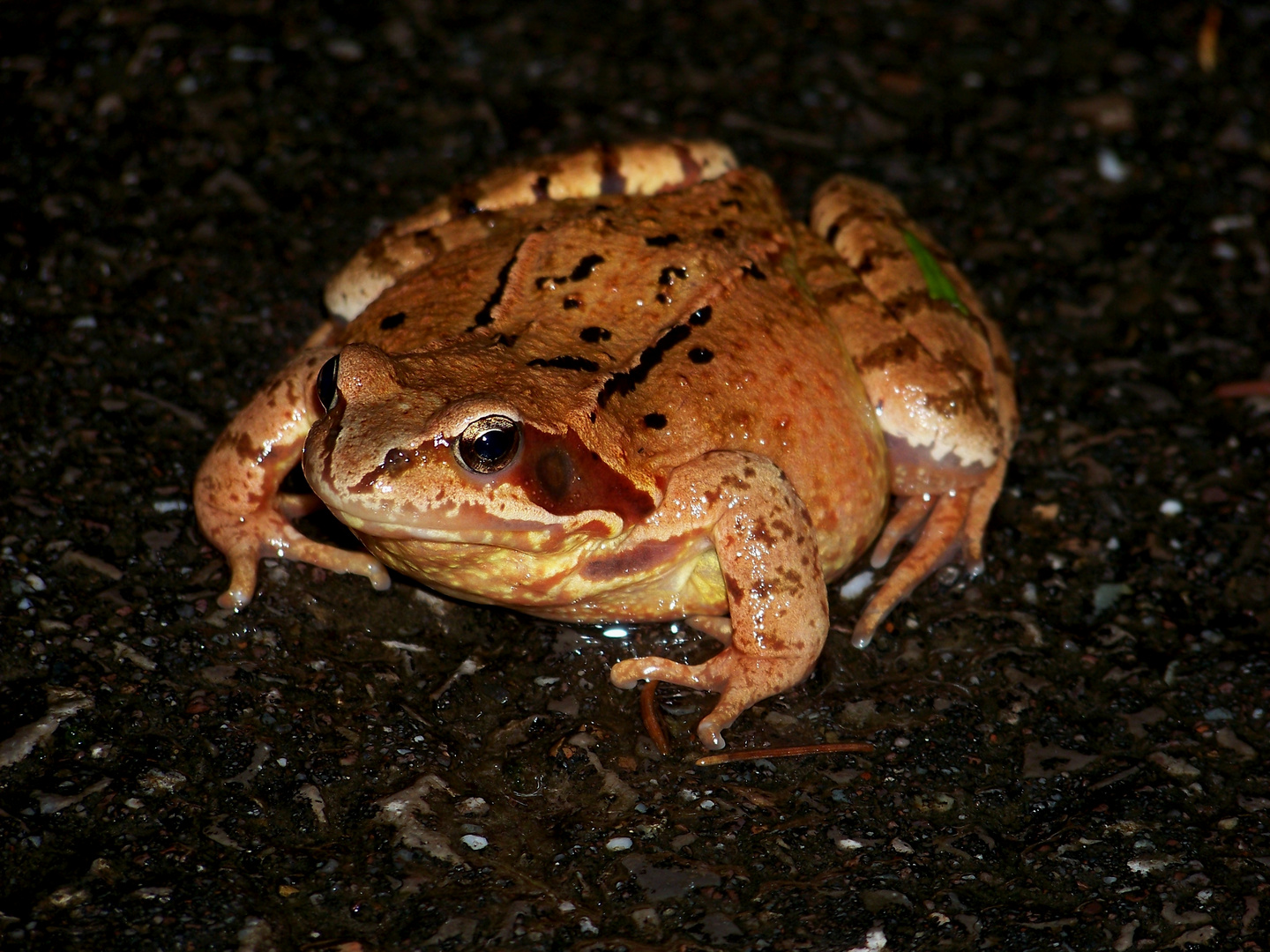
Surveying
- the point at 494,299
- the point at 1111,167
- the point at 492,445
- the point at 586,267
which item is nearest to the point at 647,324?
the point at 586,267

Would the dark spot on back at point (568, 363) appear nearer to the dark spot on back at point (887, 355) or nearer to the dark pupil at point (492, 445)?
the dark pupil at point (492, 445)

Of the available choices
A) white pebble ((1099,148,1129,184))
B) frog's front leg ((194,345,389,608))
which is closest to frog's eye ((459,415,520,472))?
frog's front leg ((194,345,389,608))

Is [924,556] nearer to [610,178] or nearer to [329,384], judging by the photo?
[610,178]

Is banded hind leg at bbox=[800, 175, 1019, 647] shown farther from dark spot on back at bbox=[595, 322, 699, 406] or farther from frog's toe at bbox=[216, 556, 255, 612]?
frog's toe at bbox=[216, 556, 255, 612]

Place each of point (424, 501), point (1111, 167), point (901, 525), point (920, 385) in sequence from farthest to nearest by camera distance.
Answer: point (1111, 167) < point (901, 525) < point (920, 385) < point (424, 501)

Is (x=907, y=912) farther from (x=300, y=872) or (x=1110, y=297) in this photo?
(x=1110, y=297)

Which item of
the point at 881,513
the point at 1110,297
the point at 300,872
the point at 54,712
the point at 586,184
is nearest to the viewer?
the point at 300,872

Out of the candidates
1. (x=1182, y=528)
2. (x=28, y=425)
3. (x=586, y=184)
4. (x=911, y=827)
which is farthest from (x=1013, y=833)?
(x=28, y=425)

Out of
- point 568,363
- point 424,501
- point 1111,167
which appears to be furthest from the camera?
point 1111,167
